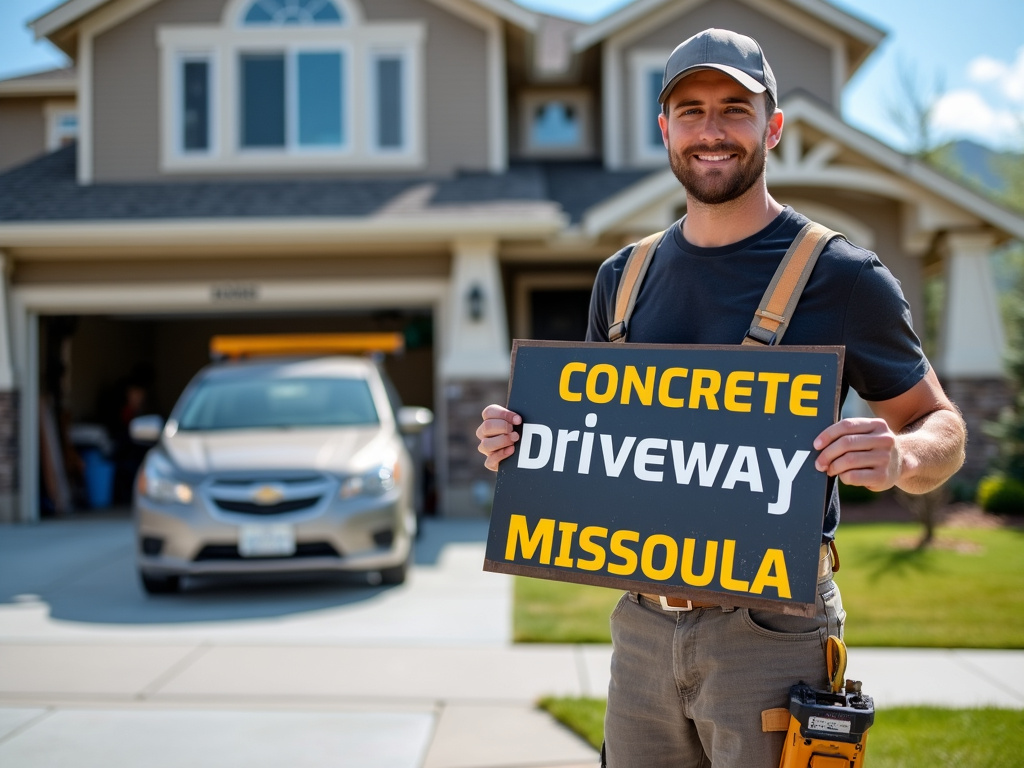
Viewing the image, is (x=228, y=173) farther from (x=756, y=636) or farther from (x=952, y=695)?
(x=756, y=636)

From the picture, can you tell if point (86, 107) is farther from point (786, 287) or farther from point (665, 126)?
point (786, 287)

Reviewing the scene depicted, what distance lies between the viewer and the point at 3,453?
38.5ft

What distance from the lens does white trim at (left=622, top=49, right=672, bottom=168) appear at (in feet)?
45.8

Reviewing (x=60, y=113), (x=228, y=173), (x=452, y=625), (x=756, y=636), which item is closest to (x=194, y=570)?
(x=452, y=625)

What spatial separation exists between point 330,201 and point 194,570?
6.06 m

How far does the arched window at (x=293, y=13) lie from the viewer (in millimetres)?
12859

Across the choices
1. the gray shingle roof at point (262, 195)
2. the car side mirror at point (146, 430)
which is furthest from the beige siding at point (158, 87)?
the car side mirror at point (146, 430)

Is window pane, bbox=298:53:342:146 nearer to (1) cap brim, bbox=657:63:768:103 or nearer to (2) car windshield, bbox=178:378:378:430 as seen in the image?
(2) car windshield, bbox=178:378:378:430

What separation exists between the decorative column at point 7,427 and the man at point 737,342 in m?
11.2

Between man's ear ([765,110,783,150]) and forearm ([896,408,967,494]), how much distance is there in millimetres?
735

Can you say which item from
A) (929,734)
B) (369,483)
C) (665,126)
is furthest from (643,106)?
(665,126)

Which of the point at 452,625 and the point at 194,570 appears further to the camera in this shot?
the point at 194,570

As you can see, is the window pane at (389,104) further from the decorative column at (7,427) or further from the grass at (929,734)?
the grass at (929,734)

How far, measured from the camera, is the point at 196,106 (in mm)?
12984
